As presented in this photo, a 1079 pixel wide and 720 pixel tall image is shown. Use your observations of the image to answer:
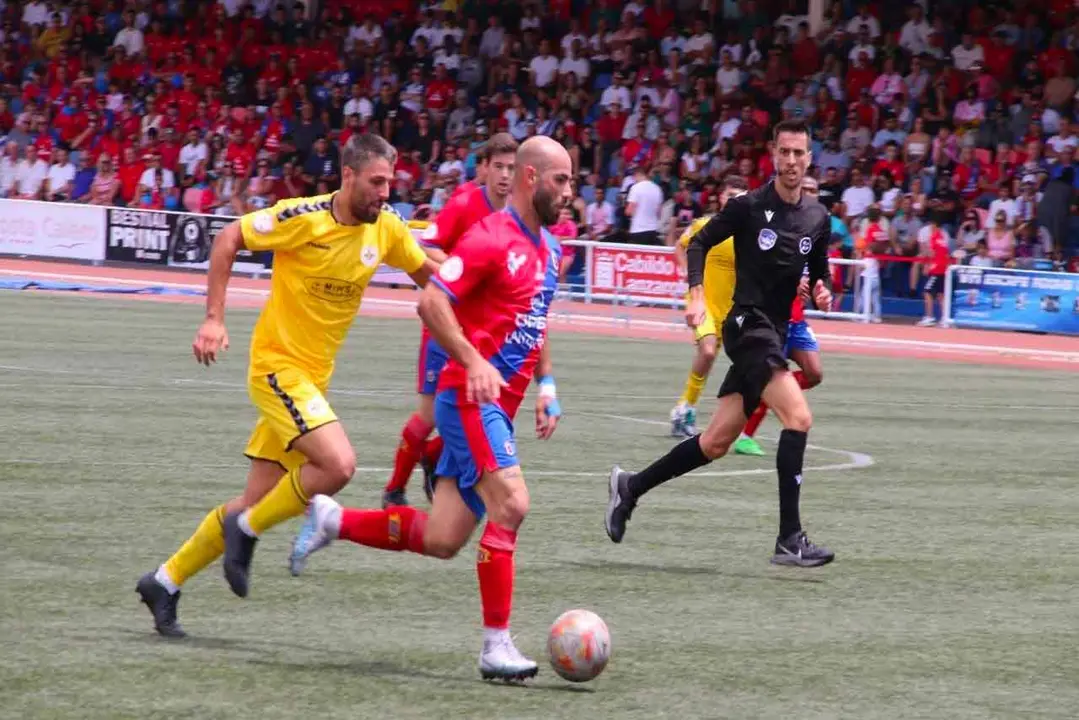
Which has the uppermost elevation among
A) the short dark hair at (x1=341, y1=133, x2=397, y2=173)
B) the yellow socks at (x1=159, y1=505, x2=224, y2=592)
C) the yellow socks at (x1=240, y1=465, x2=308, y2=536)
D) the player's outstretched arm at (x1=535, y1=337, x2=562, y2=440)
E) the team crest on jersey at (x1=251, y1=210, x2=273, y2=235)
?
the short dark hair at (x1=341, y1=133, x2=397, y2=173)

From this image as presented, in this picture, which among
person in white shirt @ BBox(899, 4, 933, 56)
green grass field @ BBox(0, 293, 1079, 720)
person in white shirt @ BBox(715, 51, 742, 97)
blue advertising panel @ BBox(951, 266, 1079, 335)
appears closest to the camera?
green grass field @ BBox(0, 293, 1079, 720)

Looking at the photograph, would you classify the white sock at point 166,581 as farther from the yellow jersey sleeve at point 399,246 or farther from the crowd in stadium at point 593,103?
the crowd in stadium at point 593,103

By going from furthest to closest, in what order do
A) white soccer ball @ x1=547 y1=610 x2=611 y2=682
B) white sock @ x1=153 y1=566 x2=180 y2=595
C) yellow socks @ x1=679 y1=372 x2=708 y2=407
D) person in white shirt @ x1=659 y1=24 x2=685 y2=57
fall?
person in white shirt @ x1=659 y1=24 x2=685 y2=57
yellow socks @ x1=679 y1=372 x2=708 y2=407
white sock @ x1=153 y1=566 x2=180 y2=595
white soccer ball @ x1=547 y1=610 x2=611 y2=682

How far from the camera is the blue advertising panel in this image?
26.3 metres

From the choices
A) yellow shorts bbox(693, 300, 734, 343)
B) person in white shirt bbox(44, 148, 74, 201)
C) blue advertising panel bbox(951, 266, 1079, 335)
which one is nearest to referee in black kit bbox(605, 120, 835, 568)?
yellow shorts bbox(693, 300, 734, 343)

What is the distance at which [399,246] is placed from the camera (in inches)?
323

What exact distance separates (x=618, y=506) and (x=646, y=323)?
1789 cm

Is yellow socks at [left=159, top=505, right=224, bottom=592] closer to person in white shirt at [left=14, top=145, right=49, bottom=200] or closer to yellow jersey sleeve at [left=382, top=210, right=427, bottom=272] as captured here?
yellow jersey sleeve at [left=382, top=210, right=427, bottom=272]

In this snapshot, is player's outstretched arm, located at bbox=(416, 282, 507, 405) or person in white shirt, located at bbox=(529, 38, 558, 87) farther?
person in white shirt, located at bbox=(529, 38, 558, 87)

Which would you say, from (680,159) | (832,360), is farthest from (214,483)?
(680,159)

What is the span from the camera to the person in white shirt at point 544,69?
34938mm

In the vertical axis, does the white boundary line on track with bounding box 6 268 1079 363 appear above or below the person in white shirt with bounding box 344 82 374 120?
below

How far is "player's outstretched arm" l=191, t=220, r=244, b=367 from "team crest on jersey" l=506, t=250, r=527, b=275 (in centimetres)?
125

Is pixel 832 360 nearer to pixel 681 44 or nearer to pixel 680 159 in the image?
pixel 680 159
